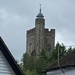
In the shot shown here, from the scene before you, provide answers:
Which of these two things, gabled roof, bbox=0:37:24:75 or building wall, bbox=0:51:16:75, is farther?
building wall, bbox=0:51:16:75

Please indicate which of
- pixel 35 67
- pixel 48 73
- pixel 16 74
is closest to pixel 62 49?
pixel 35 67

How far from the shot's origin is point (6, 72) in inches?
723

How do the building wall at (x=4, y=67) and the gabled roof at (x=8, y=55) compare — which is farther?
the building wall at (x=4, y=67)

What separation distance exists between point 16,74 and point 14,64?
40 centimetres

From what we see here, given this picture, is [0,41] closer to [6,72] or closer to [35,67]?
[6,72]

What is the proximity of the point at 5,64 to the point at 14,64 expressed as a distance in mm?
329

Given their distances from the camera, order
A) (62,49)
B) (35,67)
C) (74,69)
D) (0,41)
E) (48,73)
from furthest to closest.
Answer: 1. (35,67)
2. (62,49)
3. (48,73)
4. (74,69)
5. (0,41)

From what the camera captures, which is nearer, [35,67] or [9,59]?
[9,59]

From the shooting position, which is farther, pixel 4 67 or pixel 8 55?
pixel 4 67

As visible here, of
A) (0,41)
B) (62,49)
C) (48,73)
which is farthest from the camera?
(62,49)

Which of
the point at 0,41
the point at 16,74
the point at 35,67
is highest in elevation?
the point at 35,67

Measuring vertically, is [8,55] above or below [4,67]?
above

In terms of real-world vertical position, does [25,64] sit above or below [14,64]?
above

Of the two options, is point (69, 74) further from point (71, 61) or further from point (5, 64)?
point (5, 64)
